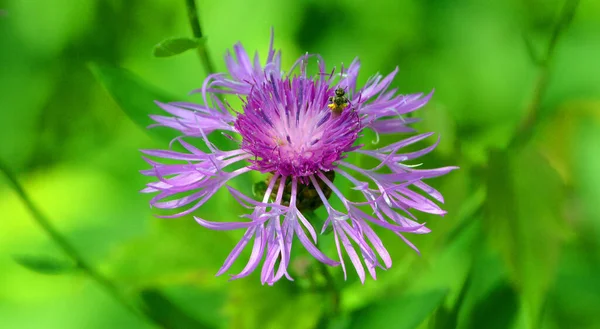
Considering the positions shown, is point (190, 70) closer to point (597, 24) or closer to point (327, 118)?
point (327, 118)

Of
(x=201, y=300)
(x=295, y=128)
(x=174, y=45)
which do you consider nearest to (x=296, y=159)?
(x=295, y=128)

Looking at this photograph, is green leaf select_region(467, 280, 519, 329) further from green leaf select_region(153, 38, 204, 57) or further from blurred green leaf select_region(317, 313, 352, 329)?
green leaf select_region(153, 38, 204, 57)

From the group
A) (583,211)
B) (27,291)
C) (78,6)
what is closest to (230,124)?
(27,291)

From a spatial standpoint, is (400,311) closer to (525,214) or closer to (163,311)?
(525,214)

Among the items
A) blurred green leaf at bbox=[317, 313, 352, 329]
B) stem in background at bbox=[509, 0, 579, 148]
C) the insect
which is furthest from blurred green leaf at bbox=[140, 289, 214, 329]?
stem in background at bbox=[509, 0, 579, 148]

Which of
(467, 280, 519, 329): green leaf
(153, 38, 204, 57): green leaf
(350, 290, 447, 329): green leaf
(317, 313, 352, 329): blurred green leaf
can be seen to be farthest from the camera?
(467, 280, 519, 329): green leaf

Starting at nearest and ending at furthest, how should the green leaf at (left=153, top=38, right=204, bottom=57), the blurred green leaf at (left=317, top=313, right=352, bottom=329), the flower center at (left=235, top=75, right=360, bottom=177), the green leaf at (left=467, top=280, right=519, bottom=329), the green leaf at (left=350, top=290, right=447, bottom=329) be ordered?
the green leaf at (left=153, top=38, right=204, bottom=57) → the flower center at (left=235, top=75, right=360, bottom=177) → the green leaf at (left=350, top=290, right=447, bottom=329) → the blurred green leaf at (left=317, top=313, right=352, bottom=329) → the green leaf at (left=467, top=280, right=519, bottom=329)
